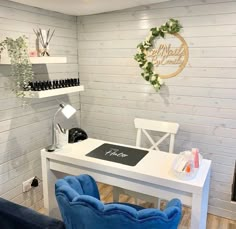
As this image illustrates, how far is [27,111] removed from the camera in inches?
98.4

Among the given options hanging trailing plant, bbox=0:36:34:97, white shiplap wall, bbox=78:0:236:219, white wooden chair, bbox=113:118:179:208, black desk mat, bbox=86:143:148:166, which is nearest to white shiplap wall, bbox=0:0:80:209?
hanging trailing plant, bbox=0:36:34:97

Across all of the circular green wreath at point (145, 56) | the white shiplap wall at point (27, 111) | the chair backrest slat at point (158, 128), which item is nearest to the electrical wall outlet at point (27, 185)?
the white shiplap wall at point (27, 111)

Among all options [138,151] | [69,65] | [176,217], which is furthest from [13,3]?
[176,217]

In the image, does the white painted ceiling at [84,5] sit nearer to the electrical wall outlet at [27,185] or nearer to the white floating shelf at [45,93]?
the white floating shelf at [45,93]

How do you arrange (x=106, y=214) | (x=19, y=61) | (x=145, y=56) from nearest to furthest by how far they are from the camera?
(x=106, y=214) → (x=19, y=61) → (x=145, y=56)

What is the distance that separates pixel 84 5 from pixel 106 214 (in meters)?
1.96

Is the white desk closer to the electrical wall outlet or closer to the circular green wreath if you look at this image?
the electrical wall outlet

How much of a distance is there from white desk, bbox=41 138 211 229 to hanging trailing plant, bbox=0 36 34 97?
64cm

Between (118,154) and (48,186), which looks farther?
(48,186)

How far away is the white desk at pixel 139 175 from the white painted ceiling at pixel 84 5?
51.9 inches

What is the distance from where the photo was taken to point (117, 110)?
9.87 feet

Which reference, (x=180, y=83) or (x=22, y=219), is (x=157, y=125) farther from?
(x=22, y=219)

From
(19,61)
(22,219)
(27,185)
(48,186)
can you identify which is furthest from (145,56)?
(22,219)

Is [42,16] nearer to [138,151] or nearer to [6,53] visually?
[6,53]
